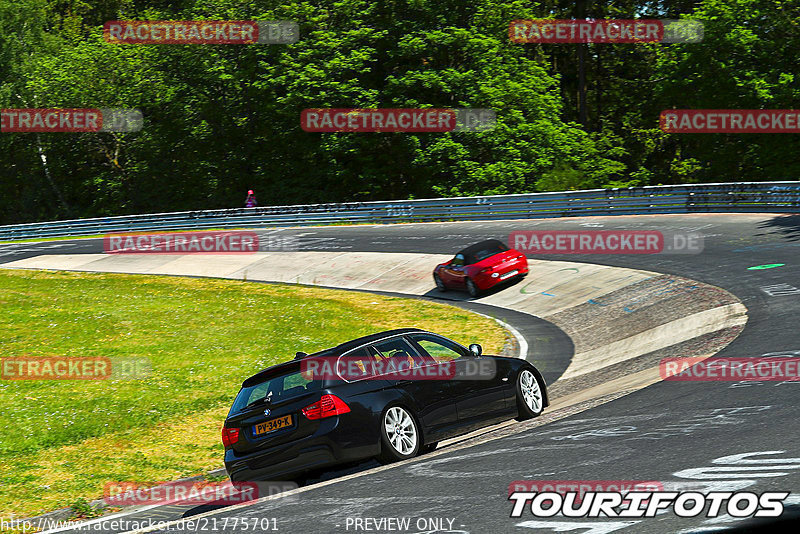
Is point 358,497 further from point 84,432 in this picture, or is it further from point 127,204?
point 127,204

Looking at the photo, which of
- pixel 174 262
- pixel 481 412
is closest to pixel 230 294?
pixel 174 262

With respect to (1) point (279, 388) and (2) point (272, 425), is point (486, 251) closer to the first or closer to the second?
(1) point (279, 388)

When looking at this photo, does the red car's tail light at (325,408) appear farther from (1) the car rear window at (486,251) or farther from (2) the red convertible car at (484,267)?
(1) the car rear window at (486,251)

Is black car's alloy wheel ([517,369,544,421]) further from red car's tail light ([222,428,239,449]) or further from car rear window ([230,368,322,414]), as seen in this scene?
red car's tail light ([222,428,239,449])

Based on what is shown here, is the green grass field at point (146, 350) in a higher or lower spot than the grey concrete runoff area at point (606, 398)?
lower

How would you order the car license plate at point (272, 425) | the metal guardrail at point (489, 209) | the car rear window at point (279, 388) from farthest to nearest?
the metal guardrail at point (489, 209)
the car rear window at point (279, 388)
the car license plate at point (272, 425)

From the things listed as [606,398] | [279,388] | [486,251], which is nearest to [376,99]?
[486,251]

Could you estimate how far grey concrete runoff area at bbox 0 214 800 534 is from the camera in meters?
6.10

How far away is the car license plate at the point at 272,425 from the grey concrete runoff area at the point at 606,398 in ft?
2.33

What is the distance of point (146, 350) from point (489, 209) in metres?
19.6

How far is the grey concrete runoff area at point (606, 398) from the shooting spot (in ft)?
20.0

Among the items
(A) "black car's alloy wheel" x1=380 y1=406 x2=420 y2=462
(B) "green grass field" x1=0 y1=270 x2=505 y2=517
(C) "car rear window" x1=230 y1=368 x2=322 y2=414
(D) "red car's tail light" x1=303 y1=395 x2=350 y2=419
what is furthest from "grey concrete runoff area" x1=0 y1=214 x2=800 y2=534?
(B) "green grass field" x1=0 y1=270 x2=505 y2=517

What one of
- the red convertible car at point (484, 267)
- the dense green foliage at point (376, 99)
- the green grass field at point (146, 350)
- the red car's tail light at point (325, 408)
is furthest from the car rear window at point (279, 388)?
the dense green foliage at point (376, 99)

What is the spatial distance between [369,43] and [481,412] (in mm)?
43363
